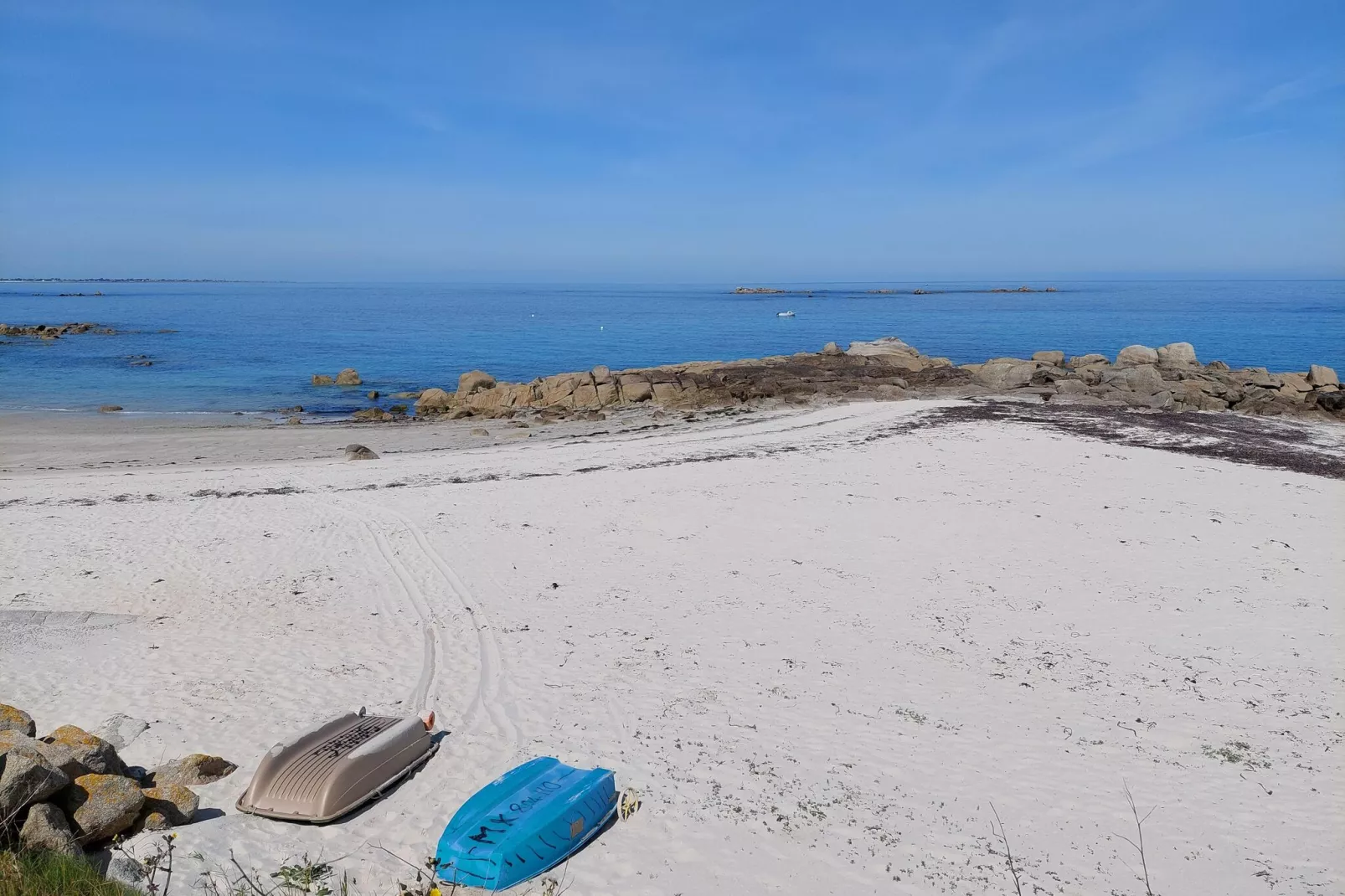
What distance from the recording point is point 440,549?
12.7 metres

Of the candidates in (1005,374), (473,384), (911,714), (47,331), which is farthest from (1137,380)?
(47,331)

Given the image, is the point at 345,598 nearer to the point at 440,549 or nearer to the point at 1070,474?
the point at 440,549

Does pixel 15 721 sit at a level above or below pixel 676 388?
above

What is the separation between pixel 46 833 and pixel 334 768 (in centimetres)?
161

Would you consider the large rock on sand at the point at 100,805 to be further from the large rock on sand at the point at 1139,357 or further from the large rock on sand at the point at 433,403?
the large rock on sand at the point at 1139,357

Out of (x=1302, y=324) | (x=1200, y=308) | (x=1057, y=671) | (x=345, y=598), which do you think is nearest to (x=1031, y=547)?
(x=1057, y=671)

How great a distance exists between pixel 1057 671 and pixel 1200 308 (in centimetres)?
11232

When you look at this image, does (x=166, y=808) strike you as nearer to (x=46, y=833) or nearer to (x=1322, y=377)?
(x=46, y=833)

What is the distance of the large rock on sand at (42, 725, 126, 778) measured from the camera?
17.5 feet

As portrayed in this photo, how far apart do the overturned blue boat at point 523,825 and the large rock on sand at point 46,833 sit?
1959mm

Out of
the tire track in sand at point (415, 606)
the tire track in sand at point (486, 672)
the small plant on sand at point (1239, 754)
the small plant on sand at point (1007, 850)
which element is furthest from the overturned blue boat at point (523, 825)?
the small plant on sand at point (1239, 754)

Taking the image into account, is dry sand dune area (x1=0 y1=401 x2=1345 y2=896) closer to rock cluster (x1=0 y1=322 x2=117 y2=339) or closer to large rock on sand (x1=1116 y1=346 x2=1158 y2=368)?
large rock on sand (x1=1116 y1=346 x2=1158 y2=368)

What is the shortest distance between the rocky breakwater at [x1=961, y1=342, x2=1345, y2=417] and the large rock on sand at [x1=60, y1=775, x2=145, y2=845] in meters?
29.6

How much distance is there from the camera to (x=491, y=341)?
218 feet
